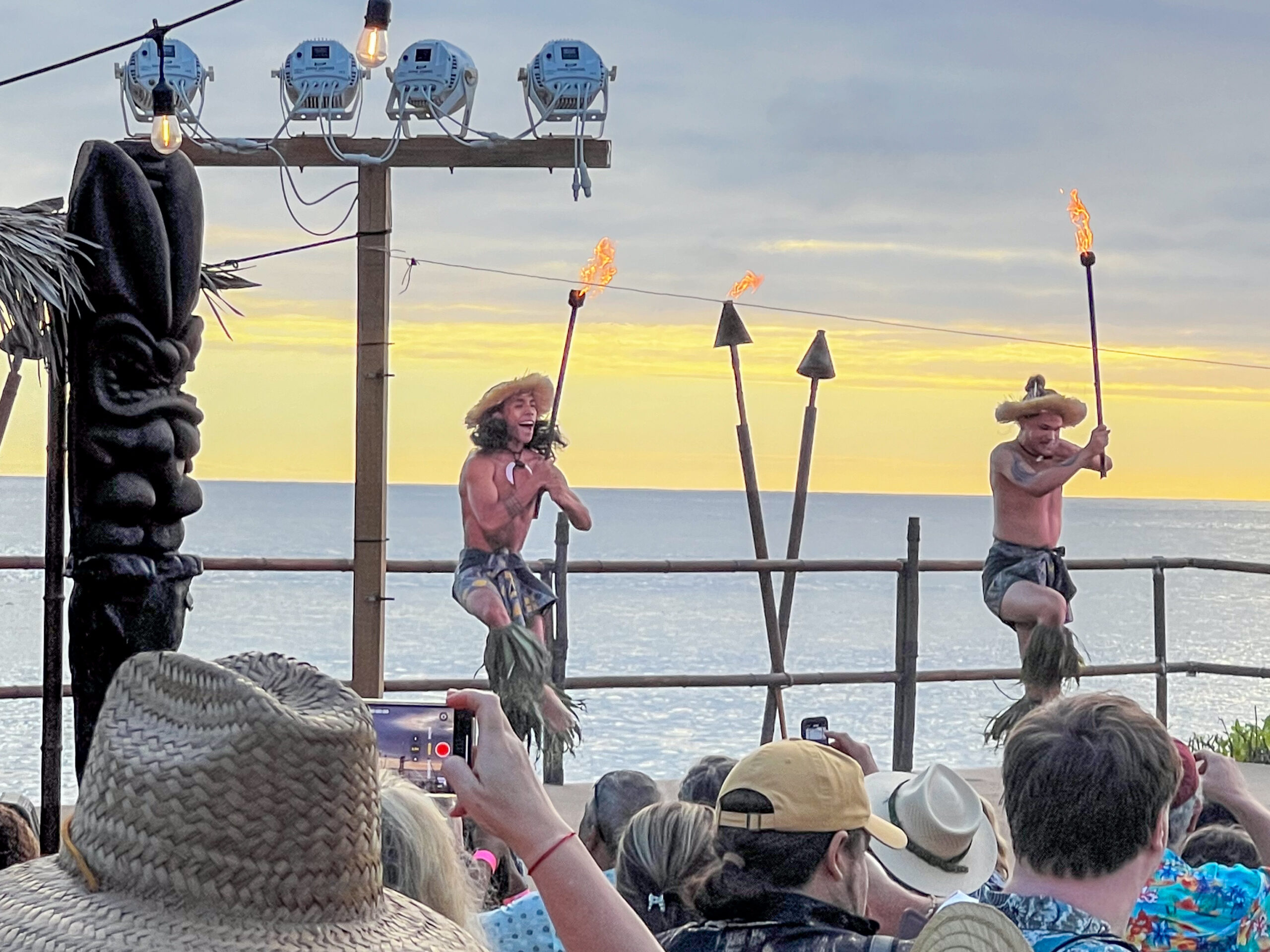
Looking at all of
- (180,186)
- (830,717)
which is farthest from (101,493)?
(830,717)

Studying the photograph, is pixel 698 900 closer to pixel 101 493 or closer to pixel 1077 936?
pixel 1077 936

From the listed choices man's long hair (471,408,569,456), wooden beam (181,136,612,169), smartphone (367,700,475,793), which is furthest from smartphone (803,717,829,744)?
man's long hair (471,408,569,456)

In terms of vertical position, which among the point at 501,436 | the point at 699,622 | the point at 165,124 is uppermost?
the point at 165,124

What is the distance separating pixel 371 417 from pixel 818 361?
8.14ft

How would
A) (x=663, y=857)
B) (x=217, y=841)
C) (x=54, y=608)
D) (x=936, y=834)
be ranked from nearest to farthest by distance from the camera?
(x=217, y=841), (x=663, y=857), (x=936, y=834), (x=54, y=608)

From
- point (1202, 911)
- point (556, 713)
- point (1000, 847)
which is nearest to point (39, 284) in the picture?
point (1000, 847)

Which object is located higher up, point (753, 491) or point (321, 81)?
point (321, 81)

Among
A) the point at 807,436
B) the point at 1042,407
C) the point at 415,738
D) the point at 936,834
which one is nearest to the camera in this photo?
the point at 415,738

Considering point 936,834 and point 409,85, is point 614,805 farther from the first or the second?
point 409,85

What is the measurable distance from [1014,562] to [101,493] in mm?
4376

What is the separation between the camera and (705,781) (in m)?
2.67

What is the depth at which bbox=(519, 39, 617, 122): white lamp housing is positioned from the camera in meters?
5.11

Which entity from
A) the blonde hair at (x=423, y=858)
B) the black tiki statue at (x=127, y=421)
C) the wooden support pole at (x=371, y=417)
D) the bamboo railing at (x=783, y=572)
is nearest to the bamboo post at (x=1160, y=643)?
the bamboo railing at (x=783, y=572)

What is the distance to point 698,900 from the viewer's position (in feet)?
6.41
